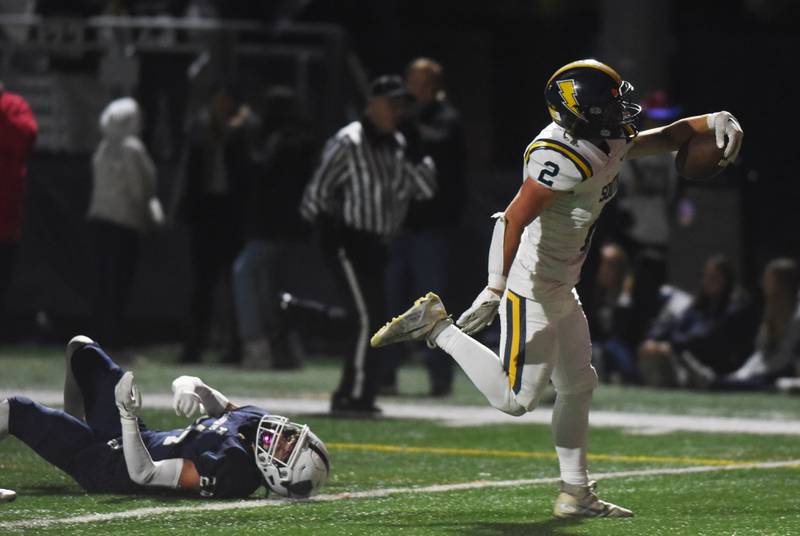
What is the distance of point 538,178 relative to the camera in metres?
7.07

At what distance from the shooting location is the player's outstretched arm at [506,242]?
7.07 meters

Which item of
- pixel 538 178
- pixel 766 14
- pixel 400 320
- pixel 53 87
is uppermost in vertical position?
pixel 766 14

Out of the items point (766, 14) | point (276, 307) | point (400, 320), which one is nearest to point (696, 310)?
point (276, 307)

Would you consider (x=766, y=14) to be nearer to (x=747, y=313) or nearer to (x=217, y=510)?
(x=747, y=313)

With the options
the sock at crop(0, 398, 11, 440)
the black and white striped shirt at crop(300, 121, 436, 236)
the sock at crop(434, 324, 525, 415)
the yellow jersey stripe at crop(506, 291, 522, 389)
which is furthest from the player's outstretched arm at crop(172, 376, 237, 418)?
the black and white striped shirt at crop(300, 121, 436, 236)

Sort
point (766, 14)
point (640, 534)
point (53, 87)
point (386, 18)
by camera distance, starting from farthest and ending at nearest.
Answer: point (386, 18), point (766, 14), point (53, 87), point (640, 534)

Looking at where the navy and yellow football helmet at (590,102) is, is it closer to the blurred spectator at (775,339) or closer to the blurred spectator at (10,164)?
the blurred spectator at (10,164)

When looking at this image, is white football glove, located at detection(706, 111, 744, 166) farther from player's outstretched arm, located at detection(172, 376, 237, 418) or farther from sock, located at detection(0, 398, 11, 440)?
sock, located at detection(0, 398, 11, 440)

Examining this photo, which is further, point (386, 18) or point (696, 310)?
point (386, 18)

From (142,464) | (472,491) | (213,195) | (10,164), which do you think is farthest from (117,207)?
(142,464)

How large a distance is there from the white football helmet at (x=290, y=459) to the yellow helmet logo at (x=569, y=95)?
1588 mm

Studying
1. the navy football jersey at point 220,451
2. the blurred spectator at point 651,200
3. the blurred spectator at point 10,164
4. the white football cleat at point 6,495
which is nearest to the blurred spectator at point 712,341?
the blurred spectator at point 651,200

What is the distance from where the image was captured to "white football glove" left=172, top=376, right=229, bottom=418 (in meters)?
7.43

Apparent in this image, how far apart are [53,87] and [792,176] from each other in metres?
6.70
